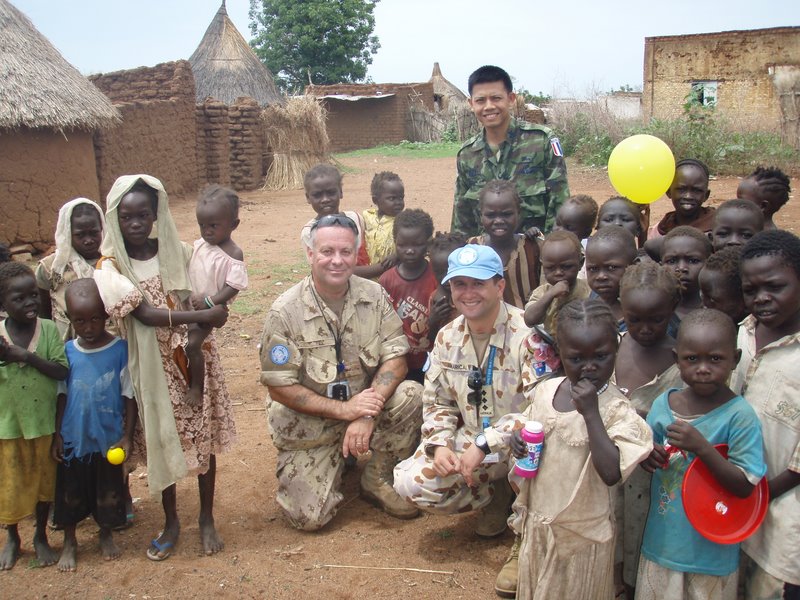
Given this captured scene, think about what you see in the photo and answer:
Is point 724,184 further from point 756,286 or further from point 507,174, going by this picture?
point 756,286

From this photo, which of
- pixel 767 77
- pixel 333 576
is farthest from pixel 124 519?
pixel 767 77

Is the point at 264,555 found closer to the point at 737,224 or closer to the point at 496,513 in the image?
the point at 496,513

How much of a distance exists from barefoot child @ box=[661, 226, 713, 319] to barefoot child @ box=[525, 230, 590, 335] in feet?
1.32

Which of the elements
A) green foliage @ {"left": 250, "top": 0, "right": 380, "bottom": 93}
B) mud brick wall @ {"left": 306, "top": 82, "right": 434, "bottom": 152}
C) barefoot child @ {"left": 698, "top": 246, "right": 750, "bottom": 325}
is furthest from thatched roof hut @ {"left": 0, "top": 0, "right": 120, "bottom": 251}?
green foliage @ {"left": 250, "top": 0, "right": 380, "bottom": 93}

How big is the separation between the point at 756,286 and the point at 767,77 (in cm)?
2076

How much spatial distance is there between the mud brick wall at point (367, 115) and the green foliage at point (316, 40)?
7681 mm

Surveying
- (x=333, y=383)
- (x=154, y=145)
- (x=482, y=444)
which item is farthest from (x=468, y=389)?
(x=154, y=145)

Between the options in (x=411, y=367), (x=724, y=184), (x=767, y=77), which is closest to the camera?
(x=411, y=367)

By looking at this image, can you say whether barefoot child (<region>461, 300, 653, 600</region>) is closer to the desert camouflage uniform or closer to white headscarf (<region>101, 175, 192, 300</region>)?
the desert camouflage uniform

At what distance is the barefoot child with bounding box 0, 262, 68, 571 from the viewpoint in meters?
3.28

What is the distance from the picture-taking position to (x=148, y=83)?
14562 mm

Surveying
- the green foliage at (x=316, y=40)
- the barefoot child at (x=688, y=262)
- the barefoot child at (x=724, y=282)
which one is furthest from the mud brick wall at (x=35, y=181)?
the green foliage at (x=316, y=40)

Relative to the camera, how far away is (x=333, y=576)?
3.27 m

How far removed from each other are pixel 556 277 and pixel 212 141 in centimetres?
1361
